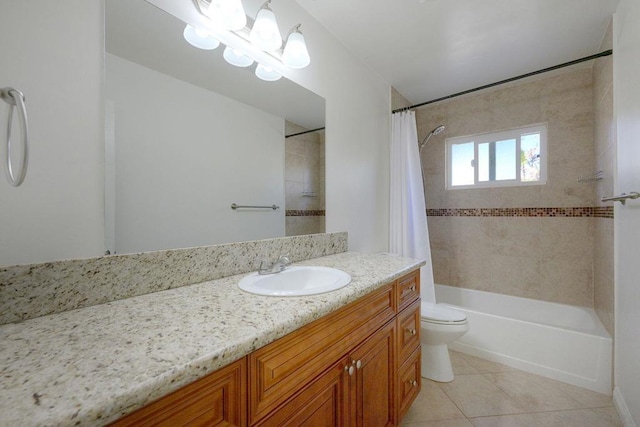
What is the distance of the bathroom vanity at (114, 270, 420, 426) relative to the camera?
1.75 ft

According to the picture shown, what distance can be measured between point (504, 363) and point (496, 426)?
2.31ft

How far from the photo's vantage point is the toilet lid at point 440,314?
1.79 meters

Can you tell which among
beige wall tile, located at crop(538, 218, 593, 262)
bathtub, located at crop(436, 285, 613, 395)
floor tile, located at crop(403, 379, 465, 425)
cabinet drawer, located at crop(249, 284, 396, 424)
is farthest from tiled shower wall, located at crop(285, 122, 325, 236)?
beige wall tile, located at crop(538, 218, 593, 262)

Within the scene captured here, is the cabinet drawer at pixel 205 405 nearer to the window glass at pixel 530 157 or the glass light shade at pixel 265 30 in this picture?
the glass light shade at pixel 265 30

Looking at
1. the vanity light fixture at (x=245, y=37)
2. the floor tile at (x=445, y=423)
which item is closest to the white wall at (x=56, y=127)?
the vanity light fixture at (x=245, y=37)

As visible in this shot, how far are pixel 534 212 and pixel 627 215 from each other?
1.12m

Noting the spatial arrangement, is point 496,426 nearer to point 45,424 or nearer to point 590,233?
point 590,233

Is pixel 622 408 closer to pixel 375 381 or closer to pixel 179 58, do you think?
pixel 375 381

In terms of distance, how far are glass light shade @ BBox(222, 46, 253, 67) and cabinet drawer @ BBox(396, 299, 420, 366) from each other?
138 cm

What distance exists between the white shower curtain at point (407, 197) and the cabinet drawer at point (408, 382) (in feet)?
3.20

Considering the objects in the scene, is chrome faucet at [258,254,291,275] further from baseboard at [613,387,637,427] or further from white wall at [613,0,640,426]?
baseboard at [613,387,637,427]

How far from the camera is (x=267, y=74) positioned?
4.37 feet

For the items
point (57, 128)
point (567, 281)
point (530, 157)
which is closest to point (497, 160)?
point (530, 157)

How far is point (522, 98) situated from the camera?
244 centimetres
